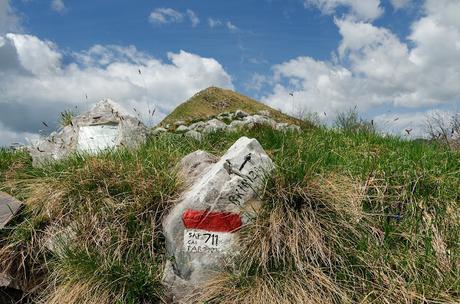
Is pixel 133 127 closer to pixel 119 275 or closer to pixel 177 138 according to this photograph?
pixel 177 138

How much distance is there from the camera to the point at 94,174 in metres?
6.50

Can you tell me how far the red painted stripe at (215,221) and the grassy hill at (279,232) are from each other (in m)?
0.16

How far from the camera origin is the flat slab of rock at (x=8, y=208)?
20.7 ft

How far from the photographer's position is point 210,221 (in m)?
5.48

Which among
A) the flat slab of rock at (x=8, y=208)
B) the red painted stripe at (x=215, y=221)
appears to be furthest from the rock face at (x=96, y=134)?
the red painted stripe at (x=215, y=221)

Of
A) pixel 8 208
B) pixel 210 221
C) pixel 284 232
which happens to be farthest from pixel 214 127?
pixel 284 232

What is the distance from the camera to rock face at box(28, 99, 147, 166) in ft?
27.9

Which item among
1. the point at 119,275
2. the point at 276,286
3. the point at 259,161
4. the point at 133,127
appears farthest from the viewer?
the point at 133,127

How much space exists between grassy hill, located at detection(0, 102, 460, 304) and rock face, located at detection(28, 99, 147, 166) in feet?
4.04

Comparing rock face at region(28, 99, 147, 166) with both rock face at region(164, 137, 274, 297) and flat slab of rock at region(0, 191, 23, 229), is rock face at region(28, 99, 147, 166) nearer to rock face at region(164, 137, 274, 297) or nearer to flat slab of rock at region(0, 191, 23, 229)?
flat slab of rock at region(0, 191, 23, 229)

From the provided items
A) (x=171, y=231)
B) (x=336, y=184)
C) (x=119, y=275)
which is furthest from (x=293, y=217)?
(x=119, y=275)

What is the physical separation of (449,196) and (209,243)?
316cm

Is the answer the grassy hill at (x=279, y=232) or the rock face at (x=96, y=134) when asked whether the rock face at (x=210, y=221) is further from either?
the rock face at (x=96, y=134)

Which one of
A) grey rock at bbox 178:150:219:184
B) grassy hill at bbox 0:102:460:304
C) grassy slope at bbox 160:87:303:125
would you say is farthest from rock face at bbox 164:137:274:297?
grassy slope at bbox 160:87:303:125
